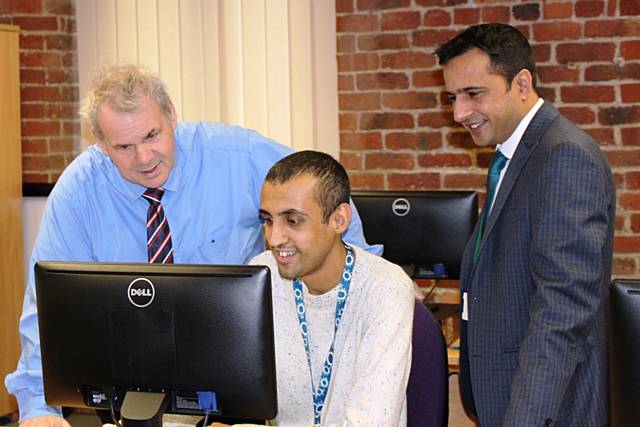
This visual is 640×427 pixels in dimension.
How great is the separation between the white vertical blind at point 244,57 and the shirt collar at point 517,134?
2.05 m

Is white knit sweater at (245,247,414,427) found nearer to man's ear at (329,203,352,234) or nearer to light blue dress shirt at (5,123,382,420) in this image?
man's ear at (329,203,352,234)

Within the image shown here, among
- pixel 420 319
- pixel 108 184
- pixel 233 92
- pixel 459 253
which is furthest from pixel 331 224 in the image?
pixel 233 92

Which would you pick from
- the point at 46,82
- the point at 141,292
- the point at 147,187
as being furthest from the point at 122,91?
the point at 46,82

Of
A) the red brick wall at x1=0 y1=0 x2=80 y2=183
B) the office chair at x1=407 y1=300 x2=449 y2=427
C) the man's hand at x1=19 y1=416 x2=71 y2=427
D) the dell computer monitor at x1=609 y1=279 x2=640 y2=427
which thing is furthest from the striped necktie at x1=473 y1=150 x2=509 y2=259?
the red brick wall at x1=0 y1=0 x2=80 y2=183

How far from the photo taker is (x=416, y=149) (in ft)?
13.6

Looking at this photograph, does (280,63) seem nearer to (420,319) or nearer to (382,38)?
(382,38)

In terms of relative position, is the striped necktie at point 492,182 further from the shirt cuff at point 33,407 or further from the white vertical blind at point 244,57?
→ the white vertical blind at point 244,57

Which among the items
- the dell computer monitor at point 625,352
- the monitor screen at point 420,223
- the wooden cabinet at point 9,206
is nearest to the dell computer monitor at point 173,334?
the dell computer monitor at point 625,352

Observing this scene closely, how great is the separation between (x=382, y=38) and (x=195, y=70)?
893 mm

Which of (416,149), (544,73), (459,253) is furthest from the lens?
(416,149)

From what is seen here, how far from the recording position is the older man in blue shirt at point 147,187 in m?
2.26

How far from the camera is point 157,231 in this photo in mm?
2416

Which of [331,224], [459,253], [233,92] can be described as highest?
[233,92]

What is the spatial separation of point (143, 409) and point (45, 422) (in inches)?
14.4
